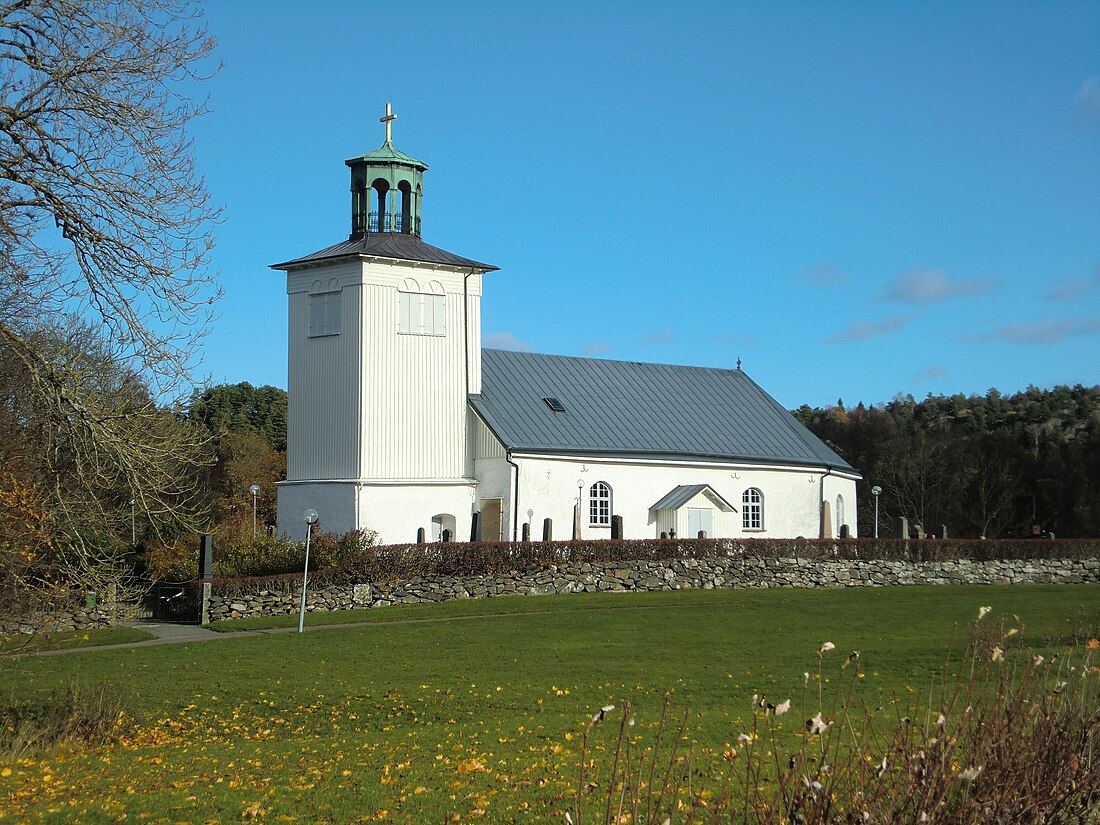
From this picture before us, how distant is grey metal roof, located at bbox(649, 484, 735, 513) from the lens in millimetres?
42125

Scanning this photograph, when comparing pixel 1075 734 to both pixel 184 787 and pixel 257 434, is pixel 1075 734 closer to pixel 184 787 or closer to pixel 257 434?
pixel 184 787

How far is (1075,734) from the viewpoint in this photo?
661 centimetres

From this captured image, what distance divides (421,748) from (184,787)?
2.44 meters

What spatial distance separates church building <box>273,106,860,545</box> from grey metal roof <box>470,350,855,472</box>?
117 mm

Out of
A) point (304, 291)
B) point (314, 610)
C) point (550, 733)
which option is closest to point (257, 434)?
point (304, 291)

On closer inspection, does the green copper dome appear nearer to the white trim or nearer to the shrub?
the white trim

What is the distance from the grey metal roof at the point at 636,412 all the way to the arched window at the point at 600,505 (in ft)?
4.08

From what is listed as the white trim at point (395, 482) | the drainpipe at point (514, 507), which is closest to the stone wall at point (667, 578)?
the drainpipe at point (514, 507)

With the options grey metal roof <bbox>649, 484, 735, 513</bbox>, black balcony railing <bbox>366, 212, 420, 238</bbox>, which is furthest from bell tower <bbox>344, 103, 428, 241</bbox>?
grey metal roof <bbox>649, 484, 735, 513</bbox>

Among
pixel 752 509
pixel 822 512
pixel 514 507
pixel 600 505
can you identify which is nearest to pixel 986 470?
pixel 822 512

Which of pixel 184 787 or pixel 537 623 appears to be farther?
pixel 537 623

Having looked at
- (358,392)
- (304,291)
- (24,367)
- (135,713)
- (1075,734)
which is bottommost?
(135,713)

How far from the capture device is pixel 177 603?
3064 centimetres

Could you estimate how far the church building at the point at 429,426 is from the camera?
38.1m
